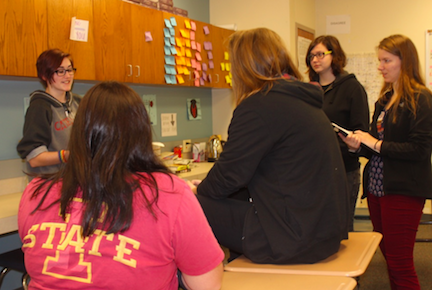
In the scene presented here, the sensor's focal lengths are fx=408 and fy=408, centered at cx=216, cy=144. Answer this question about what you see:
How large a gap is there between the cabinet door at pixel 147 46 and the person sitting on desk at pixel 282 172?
5.26 ft

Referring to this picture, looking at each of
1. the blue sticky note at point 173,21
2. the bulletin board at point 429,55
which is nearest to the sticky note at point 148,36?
the blue sticky note at point 173,21

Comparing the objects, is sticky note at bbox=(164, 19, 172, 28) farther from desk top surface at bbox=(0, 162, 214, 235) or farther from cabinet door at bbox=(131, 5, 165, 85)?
desk top surface at bbox=(0, 162, 214, 235)

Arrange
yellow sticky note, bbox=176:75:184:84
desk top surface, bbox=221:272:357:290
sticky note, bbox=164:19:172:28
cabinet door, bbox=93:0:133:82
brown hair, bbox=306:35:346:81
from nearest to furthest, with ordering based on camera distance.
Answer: desk top surface, bbox=221:272:357:290, brown hair, bbox=306:35:346:81, cabinet door, bbox=93:0:133:82, sticky note, bbox=164:19:172:28, yellow sticky note, bbox=176:75:184:84

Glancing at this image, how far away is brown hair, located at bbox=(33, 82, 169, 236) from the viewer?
94cm

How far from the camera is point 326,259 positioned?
1512 millimetres

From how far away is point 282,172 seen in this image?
4.51 feet

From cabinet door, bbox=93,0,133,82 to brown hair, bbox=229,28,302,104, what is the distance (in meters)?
1.36

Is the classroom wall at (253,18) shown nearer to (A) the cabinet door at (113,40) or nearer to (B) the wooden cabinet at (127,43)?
(B) the wooden cabinet at (127,43)

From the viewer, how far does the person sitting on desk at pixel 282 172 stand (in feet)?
4.46

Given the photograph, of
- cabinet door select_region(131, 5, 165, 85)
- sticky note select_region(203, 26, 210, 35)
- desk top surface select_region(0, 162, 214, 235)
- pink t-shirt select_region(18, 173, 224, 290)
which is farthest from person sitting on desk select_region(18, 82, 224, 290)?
sticky note select_region(203, 26, 210, 35)

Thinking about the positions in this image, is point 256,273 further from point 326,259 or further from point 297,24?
point 297,24

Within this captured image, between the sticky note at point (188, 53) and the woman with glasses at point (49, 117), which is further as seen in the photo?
the sticky note at point (188, 53)

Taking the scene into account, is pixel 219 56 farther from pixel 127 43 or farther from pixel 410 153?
pixel 410 153

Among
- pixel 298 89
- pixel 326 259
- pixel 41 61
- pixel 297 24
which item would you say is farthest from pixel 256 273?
pixel 297 24
